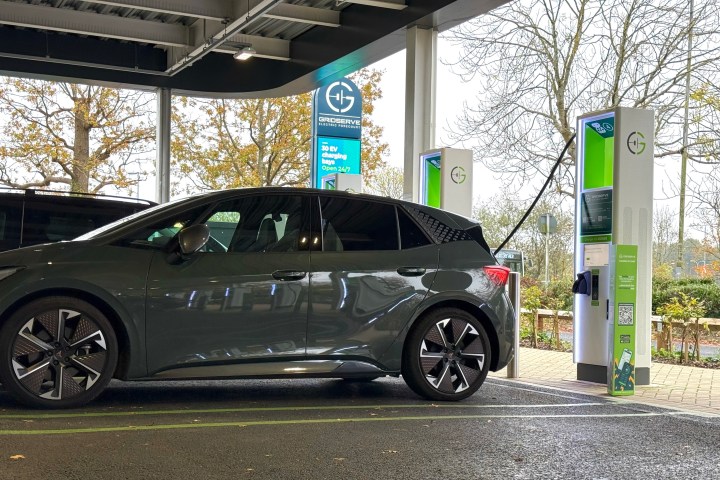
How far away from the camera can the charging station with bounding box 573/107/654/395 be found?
881 centimetres

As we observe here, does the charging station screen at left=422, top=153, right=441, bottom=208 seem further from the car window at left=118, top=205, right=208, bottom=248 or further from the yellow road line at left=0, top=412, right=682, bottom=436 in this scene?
the car window at left=118, top=205, right=208, bottom=248

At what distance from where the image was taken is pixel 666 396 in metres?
8.31

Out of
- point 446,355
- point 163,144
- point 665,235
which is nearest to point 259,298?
point 446,355

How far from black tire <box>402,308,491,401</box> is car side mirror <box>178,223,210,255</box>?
1780 mm

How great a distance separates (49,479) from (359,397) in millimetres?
3365

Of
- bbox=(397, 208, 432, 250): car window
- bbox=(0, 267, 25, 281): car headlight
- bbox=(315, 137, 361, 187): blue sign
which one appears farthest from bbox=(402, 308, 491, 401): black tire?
bbox=(315, 137, 361, 187): blue sign

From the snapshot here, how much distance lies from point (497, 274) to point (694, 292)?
12.6m

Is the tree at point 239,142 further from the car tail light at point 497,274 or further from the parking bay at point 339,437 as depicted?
the car tail light at point 497,274

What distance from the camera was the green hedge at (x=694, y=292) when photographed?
17.9m

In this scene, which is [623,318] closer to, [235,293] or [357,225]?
[357,225]

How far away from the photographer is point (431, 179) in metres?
12.0

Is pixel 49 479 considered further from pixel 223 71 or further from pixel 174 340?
pixel 223 71

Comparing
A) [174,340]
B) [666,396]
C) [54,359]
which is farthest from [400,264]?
[666,396]

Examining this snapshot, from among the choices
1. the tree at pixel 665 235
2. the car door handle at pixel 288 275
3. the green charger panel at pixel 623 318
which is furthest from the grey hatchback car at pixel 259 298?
the tree at pixel 665 235
